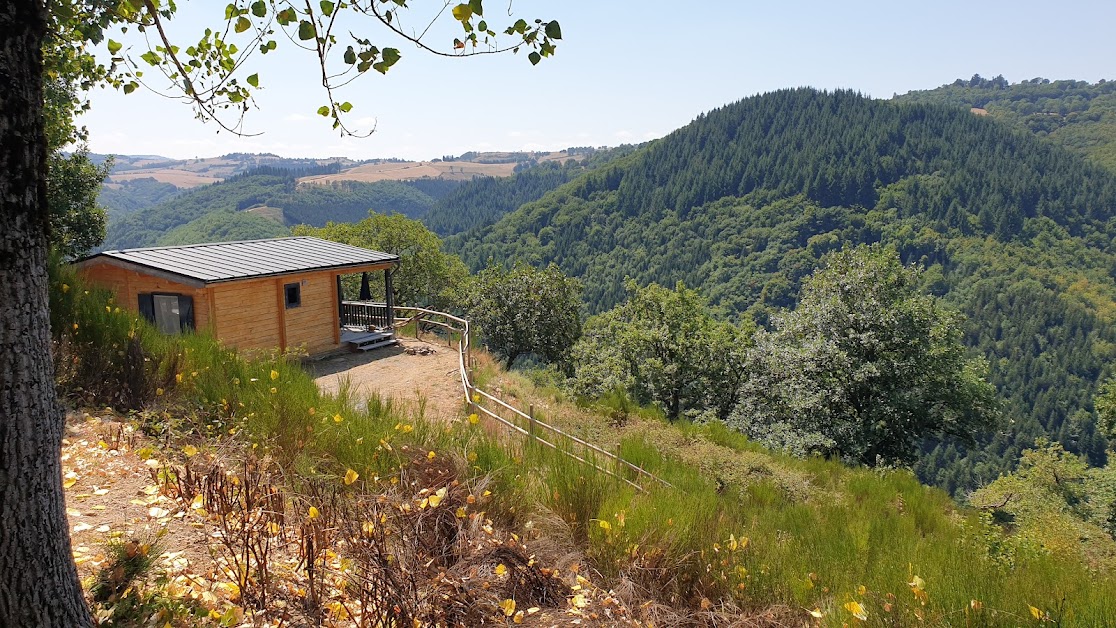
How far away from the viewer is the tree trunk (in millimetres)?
2098

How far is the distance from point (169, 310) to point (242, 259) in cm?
199

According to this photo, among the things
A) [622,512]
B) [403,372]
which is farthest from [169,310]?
[622,512]

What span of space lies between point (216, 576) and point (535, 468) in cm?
195

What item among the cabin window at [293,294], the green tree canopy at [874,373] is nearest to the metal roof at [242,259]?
the cabin window at [293,294]

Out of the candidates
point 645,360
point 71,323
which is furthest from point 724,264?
point 71,323

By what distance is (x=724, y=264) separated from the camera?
370 feet

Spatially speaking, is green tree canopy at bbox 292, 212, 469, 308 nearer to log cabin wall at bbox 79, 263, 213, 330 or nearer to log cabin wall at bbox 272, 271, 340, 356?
log cabin wall at bbox 272, 271, 340, 356

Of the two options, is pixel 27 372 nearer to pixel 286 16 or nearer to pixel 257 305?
pixel 286 16

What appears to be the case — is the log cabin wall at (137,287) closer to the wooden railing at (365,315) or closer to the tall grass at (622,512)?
the wooden railing at (365,315)

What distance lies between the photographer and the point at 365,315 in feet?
65.3

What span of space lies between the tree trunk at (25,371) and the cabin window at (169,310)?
13697 millimetres

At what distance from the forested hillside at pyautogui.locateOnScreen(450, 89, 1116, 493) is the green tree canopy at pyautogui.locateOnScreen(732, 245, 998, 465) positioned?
223 ft

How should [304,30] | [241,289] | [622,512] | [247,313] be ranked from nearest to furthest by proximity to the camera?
1. [304,30]
2. [622,512]
3. [241,289]
4. [247,313]

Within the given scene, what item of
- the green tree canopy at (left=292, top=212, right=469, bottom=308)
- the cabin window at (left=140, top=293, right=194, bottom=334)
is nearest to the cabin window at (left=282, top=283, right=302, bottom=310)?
the cabin window at (left=140, top=293, right=194, bottom=334)
